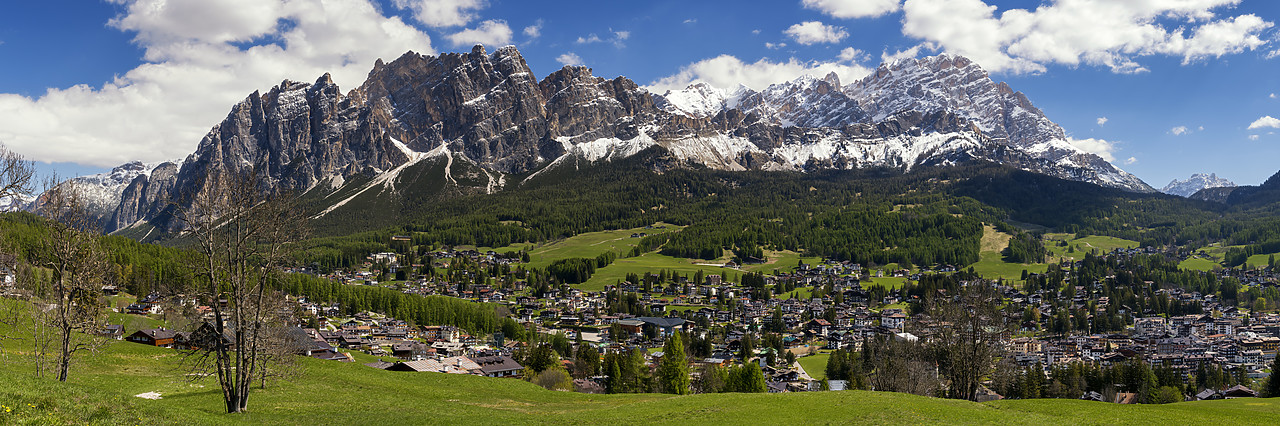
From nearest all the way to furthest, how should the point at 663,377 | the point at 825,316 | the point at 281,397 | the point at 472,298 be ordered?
1. the point at 281,397
2. the point at 663,377
3. the point at 825,316
4. the point at 472,298

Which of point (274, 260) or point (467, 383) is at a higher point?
point (274, 260)

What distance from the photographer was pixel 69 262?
37.0m

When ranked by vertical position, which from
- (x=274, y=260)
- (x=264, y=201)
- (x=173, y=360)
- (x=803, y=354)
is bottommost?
(x=803, y=354)

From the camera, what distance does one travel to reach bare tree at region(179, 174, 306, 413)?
30641mm

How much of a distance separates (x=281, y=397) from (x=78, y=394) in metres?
19.7

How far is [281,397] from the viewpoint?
1650 inches

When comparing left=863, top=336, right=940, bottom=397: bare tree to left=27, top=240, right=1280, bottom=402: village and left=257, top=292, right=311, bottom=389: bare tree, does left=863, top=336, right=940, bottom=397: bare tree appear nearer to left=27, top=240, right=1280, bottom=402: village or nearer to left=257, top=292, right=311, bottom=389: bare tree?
left=27, top=240, right=1280, bottom=402: village

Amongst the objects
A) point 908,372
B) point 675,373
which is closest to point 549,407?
point 675,373

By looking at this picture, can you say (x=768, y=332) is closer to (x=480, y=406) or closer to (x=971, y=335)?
(x=971, y=335)

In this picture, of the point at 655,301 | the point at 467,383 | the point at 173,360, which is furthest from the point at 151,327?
the point at 655,301

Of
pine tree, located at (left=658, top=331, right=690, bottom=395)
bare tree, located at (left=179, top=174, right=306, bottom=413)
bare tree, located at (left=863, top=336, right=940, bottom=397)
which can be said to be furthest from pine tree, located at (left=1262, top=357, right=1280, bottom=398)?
bare tree, located at (left=179, top=174, right=306, bottom=413)

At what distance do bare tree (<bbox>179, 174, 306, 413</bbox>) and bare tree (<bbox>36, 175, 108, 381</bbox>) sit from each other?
8.12 meters

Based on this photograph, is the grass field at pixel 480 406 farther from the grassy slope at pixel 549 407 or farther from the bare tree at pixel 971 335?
the bare tree at pixel 971 335

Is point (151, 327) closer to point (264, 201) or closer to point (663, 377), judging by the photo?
point (663, 377)
